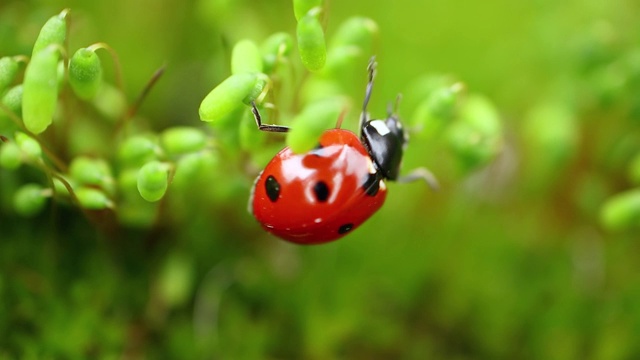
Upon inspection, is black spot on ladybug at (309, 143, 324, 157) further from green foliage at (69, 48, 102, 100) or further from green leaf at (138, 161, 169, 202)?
green foliage at (69, 48, 102, 100)

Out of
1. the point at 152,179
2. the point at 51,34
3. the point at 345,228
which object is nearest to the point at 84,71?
the point at 51,34

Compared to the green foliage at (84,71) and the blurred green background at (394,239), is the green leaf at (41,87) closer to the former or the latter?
the green foliage at (84,71)

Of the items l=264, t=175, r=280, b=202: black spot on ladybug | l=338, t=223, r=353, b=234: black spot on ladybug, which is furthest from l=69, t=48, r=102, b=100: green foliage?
l=338, t=223, r=353, b=234: black spot on ladybug

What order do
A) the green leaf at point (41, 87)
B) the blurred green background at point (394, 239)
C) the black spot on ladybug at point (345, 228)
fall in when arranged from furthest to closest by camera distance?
the blurred green background at point (394, 239) < the black spot on ladybug at point (345, 228) < the green leaf at point (41, 87)

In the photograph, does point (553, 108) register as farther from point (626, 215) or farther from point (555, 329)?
point (555, 329)

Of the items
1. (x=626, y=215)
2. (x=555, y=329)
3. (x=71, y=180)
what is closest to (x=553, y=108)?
(x=626, y=215)

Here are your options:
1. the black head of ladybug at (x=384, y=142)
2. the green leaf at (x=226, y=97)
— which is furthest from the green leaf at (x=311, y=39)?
the black head of ladybug at (x=384, y=142)

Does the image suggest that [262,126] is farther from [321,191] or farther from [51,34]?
[51,34]

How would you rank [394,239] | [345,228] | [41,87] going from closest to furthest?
[41,87] → [345,228] → [394,239]
